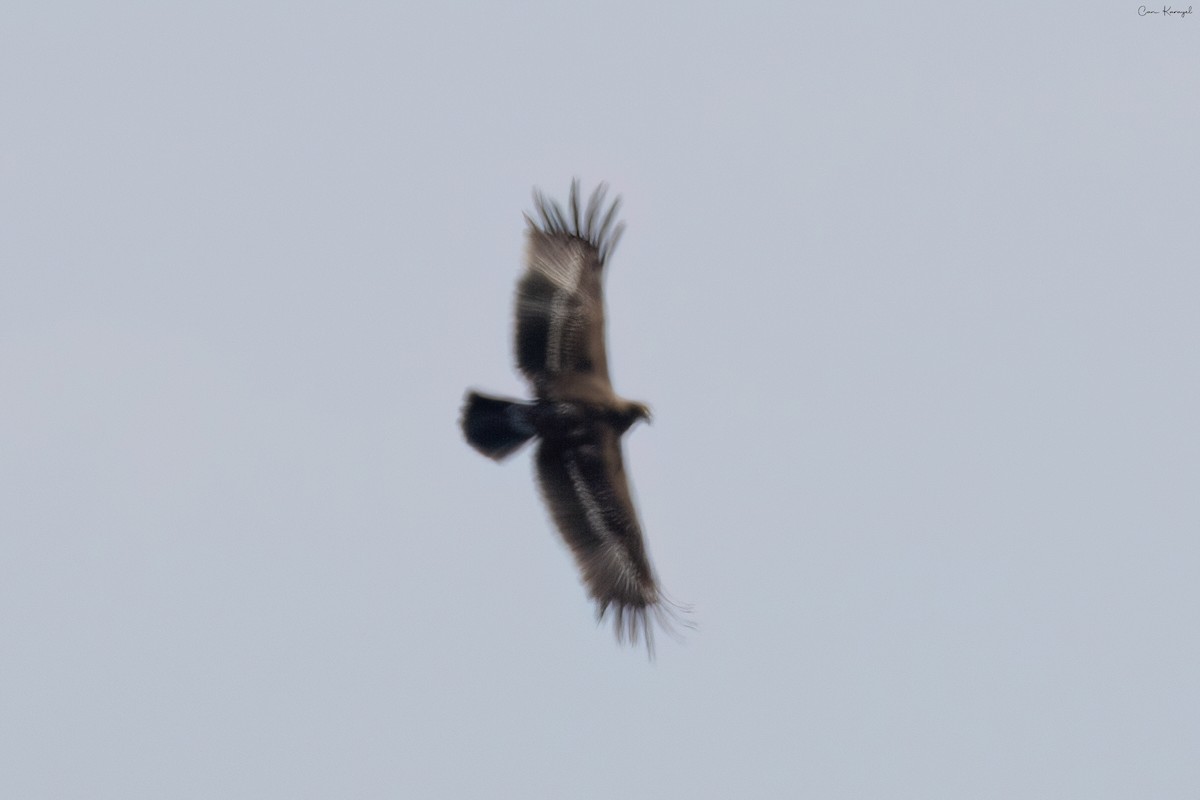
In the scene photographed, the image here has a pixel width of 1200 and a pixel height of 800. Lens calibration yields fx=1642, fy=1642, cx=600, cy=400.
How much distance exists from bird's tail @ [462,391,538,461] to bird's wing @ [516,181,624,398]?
293 mm

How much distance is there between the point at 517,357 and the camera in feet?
44.4

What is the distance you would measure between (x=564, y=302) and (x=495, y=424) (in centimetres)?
120

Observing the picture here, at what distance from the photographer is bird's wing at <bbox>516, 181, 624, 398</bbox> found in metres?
13.5

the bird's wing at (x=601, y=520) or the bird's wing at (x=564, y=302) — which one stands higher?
the bird's wing at (x=564, y=302)

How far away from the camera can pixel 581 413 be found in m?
13.5

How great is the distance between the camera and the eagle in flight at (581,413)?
13.5 m

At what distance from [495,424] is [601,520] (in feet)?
4.21

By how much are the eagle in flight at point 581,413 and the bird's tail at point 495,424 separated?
24 mm

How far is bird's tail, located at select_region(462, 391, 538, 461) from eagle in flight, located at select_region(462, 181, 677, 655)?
0.02m

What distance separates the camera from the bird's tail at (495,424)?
13180 mm

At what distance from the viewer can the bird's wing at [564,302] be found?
44.3ft

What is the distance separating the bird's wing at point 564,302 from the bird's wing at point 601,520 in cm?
48

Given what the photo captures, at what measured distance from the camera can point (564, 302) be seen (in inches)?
537

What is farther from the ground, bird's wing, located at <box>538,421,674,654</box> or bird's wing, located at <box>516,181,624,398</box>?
bird's wing, located at <box>516,181,624,398</box>
